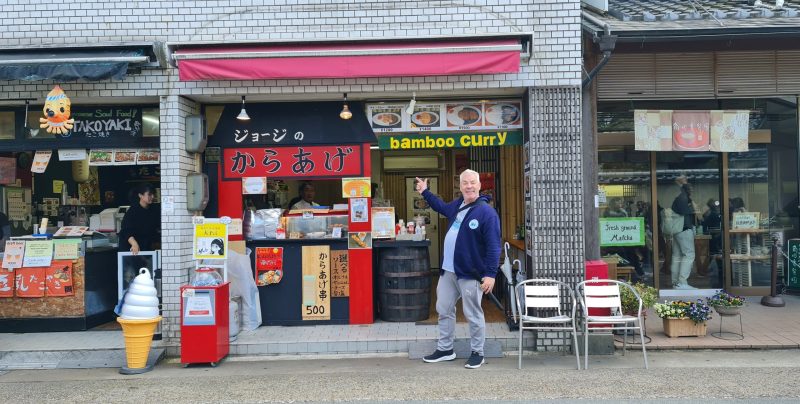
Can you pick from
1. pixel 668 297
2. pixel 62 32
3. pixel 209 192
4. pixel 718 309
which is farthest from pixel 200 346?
pixel 668 297

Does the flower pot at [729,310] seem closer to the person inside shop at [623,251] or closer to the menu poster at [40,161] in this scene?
the person inside shop at [623,251]

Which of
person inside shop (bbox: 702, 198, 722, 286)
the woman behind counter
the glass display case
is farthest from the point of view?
person inside shop (bbox: 702, 198, 722, 286)

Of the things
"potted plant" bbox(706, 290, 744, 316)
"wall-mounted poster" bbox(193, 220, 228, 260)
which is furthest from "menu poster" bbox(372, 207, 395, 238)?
"potted plant" bbox(706, 290, 744, 316)

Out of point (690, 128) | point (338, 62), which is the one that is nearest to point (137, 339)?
point (338, 62)

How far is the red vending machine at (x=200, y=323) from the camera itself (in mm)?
6285

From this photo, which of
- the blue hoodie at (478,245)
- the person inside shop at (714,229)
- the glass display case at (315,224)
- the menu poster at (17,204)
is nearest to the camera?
the blue hoodie at (478,245)

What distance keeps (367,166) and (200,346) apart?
9.63ft

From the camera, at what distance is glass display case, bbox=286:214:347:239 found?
7.91 m

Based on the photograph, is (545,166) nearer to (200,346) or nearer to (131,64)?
(200,346)

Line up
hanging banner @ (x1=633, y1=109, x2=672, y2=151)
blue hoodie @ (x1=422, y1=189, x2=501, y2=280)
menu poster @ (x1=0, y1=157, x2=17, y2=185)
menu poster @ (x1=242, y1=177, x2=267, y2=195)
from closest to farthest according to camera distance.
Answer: blue hoodie @ (x1=422, y1=189, x2=501, y2=280) < menu poster @ (x1=242, y1=177, x2=267, y2=195) < hanging banner @ (x1=633, y1=109, x2=672, y2=151) < menu poster @ (x1=0, y1=157, x2=17, y2=185)

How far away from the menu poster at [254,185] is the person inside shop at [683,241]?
21.4 feet

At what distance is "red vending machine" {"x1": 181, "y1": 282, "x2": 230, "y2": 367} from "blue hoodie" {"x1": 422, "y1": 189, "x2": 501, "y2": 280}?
2.61m

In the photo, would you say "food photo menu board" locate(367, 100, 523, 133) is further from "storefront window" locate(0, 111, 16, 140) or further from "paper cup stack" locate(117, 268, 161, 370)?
"storefront window" locate(0, 111, 16, 140)

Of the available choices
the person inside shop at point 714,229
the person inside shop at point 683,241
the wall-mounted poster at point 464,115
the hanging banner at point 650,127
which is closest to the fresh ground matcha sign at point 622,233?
the person inside shop at point 683,241
